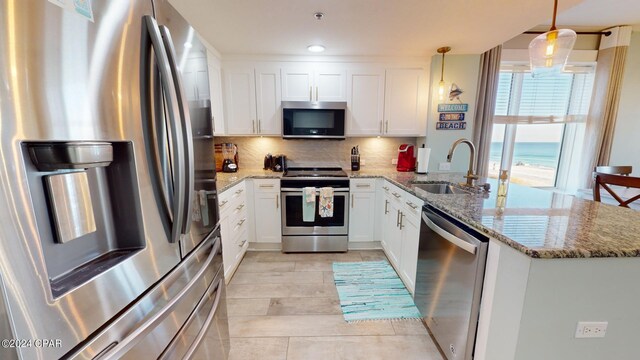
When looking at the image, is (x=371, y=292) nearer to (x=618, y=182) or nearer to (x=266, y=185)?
(x=266, y=185)

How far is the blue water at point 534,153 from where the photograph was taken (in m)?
3.58

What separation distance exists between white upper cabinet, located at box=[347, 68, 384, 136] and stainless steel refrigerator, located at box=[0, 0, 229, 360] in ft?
7.72

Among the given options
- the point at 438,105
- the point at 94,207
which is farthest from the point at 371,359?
the point at 438,105

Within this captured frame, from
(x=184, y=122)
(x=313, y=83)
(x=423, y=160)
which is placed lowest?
(x=423, y=160)

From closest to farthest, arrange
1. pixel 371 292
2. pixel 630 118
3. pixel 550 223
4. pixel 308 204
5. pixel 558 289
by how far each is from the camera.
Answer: pixel 558 289 < pixel 550 223 < pixel 371 292 < pixel 308 204 < pixel 630 118

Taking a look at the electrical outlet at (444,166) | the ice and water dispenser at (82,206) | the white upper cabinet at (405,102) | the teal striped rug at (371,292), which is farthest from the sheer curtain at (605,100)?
the ice and water dispenser at (82,206)

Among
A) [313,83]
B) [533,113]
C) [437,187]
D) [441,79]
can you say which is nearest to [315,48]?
[313,83]

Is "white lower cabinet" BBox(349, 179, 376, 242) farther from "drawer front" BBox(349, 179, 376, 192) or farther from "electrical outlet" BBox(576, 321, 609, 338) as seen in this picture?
"electrical outlet" BBox(576, 321, 609, 338)

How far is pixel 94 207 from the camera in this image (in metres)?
0.67

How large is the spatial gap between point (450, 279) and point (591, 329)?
58 cm

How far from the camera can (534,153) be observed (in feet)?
12.1

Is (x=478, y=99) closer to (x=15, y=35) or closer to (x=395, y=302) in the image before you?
(x=395, y=302)

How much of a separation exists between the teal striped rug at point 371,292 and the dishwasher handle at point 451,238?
2.74 feet

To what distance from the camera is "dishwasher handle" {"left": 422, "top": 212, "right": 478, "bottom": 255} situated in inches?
50.4
